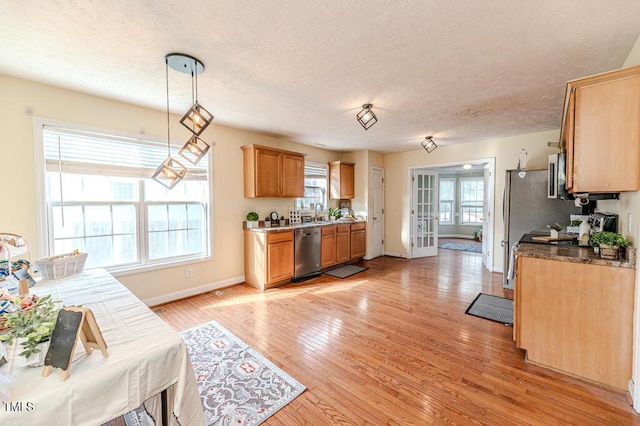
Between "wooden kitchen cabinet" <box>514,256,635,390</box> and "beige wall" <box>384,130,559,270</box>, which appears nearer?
"wooden kitchen cabinet" <box>514,256,635,390</box>

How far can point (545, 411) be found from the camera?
175cm

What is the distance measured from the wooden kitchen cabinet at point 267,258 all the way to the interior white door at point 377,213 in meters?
2.51

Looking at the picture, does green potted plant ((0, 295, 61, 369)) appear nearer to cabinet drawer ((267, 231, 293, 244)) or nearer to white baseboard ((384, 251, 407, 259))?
cabinet drawer ((267, 231, 293, 244))

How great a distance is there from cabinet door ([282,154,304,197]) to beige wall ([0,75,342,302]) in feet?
1.15

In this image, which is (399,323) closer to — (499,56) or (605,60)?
(499,56)

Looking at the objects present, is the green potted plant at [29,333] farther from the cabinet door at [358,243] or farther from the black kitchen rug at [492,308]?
the cabinet door at [358,243]

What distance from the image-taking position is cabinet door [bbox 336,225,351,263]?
5320 millimetres

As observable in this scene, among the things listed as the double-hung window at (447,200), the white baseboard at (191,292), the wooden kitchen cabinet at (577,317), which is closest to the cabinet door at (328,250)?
the white baseboard at (191,292)

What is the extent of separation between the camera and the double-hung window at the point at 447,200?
9477 millimetres

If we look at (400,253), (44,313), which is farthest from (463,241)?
(44,313)

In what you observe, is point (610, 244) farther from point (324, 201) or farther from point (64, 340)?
point (324, 201)

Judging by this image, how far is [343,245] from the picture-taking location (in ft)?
17.8

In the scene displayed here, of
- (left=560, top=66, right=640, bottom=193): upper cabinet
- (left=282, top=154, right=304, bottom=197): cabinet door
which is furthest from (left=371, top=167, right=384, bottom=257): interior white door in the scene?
(left=560, top=66, right=640, bottom=193): upper cabinet

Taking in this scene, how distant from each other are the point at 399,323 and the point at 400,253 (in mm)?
3502
